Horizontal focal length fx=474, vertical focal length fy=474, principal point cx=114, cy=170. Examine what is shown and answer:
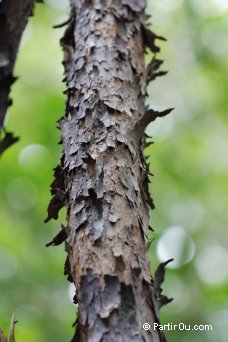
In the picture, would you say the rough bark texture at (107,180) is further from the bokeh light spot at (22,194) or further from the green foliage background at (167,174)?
the bokeh light spot at (22,194)

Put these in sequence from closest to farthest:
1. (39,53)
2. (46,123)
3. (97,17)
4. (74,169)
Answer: (74,169) → (97,17) → (46,123) → (39,53)

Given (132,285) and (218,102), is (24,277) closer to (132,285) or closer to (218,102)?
(218,102)

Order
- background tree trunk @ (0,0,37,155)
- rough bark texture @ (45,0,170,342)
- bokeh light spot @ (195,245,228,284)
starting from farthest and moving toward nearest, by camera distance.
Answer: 1. bokeh light spot @ (195,245,228,284)
2. background tree trunk @ (0,0,37,155)
3. rough bark texture @ (45,0,170,342)

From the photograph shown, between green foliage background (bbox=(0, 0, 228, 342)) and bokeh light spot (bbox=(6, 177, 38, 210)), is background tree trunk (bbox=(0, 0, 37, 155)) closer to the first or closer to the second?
green foliage background (bbox=(0, 0, 228, 342))

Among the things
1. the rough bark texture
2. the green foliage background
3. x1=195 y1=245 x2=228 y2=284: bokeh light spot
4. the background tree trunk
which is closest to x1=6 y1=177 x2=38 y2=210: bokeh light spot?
the green foliage background

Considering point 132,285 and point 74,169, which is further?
point 74,169

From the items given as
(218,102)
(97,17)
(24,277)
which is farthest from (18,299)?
(97,17)

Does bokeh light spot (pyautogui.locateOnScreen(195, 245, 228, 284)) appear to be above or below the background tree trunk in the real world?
above
